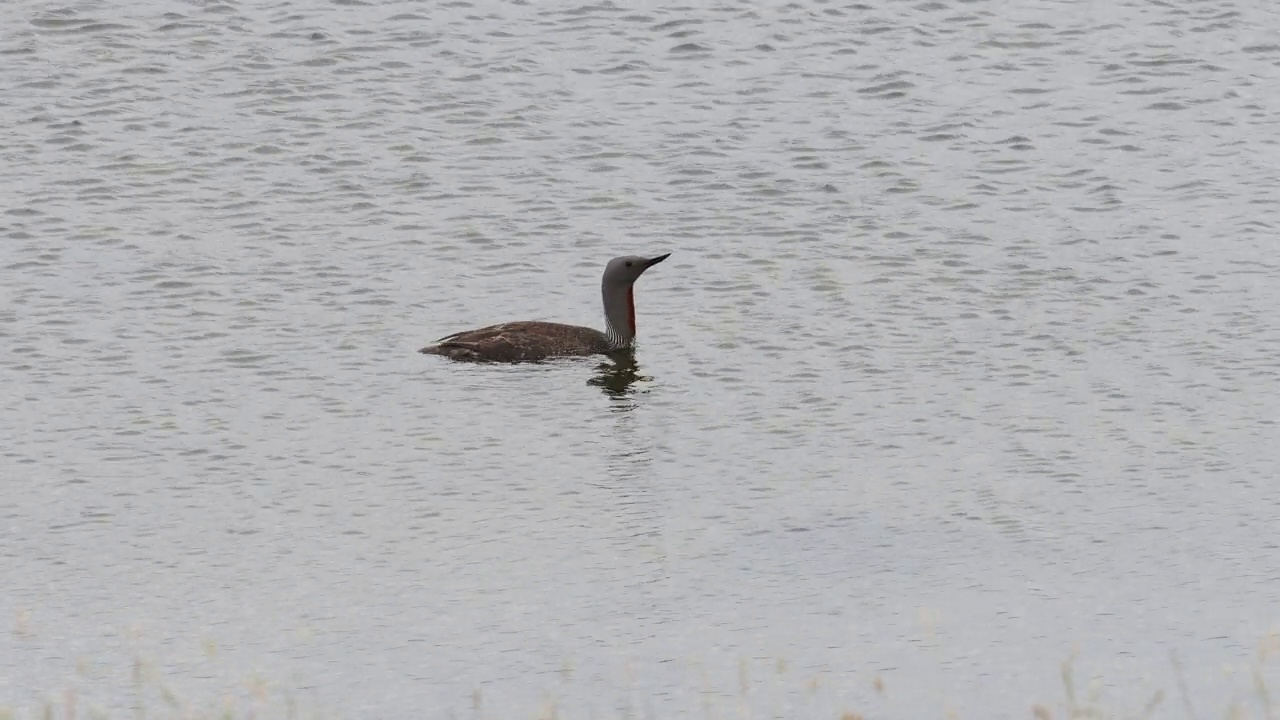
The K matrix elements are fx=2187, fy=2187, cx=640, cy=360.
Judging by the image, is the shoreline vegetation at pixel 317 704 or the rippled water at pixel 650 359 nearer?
the shoreline vegetation at pixel 317 704

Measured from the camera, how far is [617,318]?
1981cm

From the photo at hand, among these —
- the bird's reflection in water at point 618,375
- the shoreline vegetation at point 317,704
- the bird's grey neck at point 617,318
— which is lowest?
the bird's reflection in water at point 618,375

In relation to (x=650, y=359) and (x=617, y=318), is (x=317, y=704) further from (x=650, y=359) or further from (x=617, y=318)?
(x=617, y=318)

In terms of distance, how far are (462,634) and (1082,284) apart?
32.0 feet

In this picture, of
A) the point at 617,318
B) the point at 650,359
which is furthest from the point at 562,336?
the point at 650,359

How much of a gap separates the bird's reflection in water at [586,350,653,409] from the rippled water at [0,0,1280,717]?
0.15 ft

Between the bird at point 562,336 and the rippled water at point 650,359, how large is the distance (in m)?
0.21

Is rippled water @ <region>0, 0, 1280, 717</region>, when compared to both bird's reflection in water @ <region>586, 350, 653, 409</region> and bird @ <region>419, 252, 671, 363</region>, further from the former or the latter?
bird @ <region>419, 252, 671, 363</region>

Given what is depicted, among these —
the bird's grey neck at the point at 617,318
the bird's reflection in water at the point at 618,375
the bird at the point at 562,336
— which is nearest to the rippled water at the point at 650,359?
the bird's reflection in water at the point at 618,375

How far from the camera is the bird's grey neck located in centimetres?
1969

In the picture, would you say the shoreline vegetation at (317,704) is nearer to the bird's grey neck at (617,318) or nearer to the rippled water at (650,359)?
the rippled water at (650,359)

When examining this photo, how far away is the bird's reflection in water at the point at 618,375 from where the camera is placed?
728 inches

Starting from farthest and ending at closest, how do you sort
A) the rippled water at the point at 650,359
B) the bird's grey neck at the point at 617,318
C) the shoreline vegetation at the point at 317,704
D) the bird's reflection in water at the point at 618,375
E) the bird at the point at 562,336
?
1. the bird's grey neck at the point at 617,318
2. the bird at the point at 562,336
3. the bird's reflection in water at the point at 618,375
4. the rippled water at the point at 650,359
5. the shoreline vegetation at the point at 317,704

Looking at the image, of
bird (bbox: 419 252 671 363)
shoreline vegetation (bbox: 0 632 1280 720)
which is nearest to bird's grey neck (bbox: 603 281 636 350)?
bird (bbox: 419 252 671 363)
